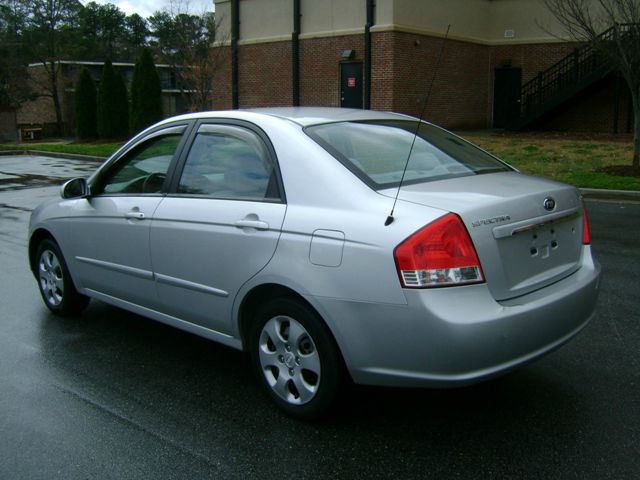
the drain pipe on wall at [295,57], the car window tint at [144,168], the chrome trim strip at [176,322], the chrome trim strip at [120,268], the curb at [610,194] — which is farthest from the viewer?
the drain pipe on wall at [295,57]

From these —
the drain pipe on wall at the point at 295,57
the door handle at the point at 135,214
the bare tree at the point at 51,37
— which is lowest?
the door handle at the point at 135,214

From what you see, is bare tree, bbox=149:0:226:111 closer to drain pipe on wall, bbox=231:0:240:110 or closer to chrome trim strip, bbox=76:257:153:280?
drain pipe on wall, bbox=231:0:240:110

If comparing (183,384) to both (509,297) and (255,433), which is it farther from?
(509,297)

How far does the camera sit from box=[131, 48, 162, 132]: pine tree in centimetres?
2864

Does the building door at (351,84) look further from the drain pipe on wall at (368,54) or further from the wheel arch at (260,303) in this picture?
the wheel arch at (260,303)

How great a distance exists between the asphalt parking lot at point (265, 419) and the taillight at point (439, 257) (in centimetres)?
83

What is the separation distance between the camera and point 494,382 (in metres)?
4.31

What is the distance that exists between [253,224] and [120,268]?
146cm

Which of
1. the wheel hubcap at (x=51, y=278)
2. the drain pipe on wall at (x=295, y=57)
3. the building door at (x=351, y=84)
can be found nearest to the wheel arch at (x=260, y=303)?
the wheel hubcap at (x=51, y=278)

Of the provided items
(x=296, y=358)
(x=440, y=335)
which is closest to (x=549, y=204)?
(x=440, y=335)

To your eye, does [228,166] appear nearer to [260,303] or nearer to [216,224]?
[216,224]

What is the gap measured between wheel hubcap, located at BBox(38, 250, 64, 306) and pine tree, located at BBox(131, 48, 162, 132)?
77.2ft

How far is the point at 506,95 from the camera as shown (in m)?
28.5

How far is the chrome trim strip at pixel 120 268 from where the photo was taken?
4.66 metres
